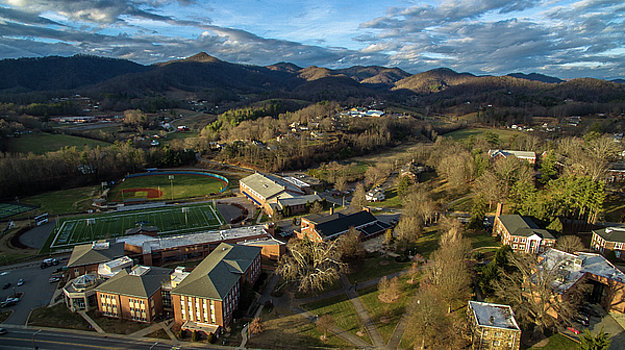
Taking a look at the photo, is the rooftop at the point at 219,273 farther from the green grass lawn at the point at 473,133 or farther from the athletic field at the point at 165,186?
the green grass lawn at the point at 473,133

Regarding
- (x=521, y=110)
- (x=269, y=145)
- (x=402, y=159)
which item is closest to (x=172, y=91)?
(x=269, y=145)

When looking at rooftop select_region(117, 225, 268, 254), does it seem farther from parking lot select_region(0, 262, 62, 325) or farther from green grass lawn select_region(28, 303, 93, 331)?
green grass lawn select_region(28, 303, 93, 331)

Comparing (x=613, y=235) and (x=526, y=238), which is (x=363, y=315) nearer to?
(x=526, y=238)

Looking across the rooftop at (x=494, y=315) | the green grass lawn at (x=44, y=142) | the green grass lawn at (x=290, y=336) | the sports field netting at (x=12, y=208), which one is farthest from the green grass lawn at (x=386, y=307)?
the green grass lawn at (x=44, y=142)

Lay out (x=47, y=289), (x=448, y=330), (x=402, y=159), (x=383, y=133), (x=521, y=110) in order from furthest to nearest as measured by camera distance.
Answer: (x=521, y=110)
(x=383, y=133)
(x=402, y=159)
(x=47, y=289)
(x=448, y=330)

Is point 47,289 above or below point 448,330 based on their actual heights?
below

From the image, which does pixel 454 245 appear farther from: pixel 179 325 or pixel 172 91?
pixel 172 91
